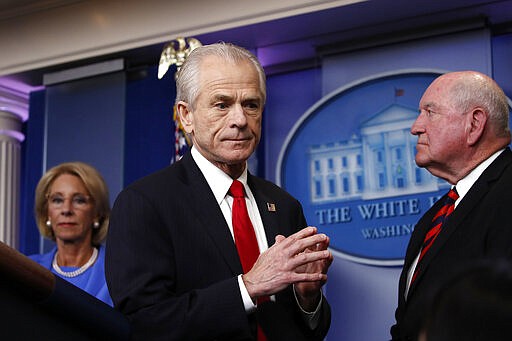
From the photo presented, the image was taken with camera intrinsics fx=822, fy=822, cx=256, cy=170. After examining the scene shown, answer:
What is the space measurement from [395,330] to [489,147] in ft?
2.09

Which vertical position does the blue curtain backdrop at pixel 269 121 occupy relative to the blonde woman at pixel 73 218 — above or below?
above

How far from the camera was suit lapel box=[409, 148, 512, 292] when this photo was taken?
7.36 ft

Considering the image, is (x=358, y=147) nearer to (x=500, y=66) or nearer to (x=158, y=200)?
(x=500, y=66)

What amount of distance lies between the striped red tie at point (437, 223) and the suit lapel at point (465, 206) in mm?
48

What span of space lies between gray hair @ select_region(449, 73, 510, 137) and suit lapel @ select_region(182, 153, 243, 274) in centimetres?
97

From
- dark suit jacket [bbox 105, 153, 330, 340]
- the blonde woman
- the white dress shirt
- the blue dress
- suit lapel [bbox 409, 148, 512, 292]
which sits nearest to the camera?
dark suit jacket [bbox 105, 153, 330, 340]

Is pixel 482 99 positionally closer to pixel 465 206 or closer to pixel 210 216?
pixel 465 206

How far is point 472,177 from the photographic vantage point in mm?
2465

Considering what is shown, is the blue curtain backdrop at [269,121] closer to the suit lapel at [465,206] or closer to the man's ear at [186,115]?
the suit lapel at [465,206]

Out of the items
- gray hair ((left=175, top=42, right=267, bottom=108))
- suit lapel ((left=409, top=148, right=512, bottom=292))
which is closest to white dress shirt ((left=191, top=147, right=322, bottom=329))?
gray hair ((left=175, top=42, right=267, bottom=108))

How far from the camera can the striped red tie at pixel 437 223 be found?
2330 mm

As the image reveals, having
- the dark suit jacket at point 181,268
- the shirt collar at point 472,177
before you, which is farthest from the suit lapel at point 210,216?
the shirt collar at point 472,177

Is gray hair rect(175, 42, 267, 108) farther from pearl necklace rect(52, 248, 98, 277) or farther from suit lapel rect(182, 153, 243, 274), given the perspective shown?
pearl necklace rect(52, 248, 98, 277)

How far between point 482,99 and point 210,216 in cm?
108
